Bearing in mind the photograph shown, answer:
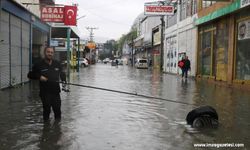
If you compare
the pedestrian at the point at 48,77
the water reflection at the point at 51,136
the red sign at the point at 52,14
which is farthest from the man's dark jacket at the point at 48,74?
the red sign at the point at 52,14

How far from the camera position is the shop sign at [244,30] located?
2048cm

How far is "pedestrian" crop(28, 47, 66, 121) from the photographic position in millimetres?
8484

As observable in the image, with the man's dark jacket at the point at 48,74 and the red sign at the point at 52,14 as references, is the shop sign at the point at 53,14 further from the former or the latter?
the man's dark jacket at the point at 48,74

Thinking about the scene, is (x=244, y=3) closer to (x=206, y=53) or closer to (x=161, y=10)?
(x=206, y=53)

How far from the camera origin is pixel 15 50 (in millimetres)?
18828

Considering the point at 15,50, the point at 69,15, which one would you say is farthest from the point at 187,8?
the point at 15,50

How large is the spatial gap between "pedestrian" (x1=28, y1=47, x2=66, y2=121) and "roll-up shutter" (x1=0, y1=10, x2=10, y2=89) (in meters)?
8.19

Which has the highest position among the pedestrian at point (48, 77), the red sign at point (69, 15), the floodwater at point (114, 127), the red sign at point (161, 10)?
the red sign at point (161, 10)

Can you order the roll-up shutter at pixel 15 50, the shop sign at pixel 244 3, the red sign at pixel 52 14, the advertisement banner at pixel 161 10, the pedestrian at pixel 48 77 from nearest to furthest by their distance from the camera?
the pedestrian at pixel 48 77
the roll-up shutter at pixel 15 50
the shop sign at pixel 244 3
the red sign at pixel 52 14
the advertisement banner at pixel 161 10

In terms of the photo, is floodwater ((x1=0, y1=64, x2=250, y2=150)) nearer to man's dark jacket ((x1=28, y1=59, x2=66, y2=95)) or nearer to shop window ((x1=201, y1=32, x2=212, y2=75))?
man's dark jacket ((x1=28, y1=59, x2=66, y2=95))

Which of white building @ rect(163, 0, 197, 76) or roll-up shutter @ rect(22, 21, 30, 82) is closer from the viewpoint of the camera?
roll-up shutter @ rect(22, 21, 30, 82)

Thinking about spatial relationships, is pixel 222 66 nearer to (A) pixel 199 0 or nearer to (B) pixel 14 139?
(A) pixel 199 0

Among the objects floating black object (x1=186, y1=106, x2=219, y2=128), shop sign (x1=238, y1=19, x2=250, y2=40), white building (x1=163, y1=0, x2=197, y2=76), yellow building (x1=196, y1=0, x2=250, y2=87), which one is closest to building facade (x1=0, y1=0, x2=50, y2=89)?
floating black object (x1=186, y1=106, x2=219, y2=128)

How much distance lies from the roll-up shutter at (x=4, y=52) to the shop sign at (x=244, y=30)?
37.5 ft
